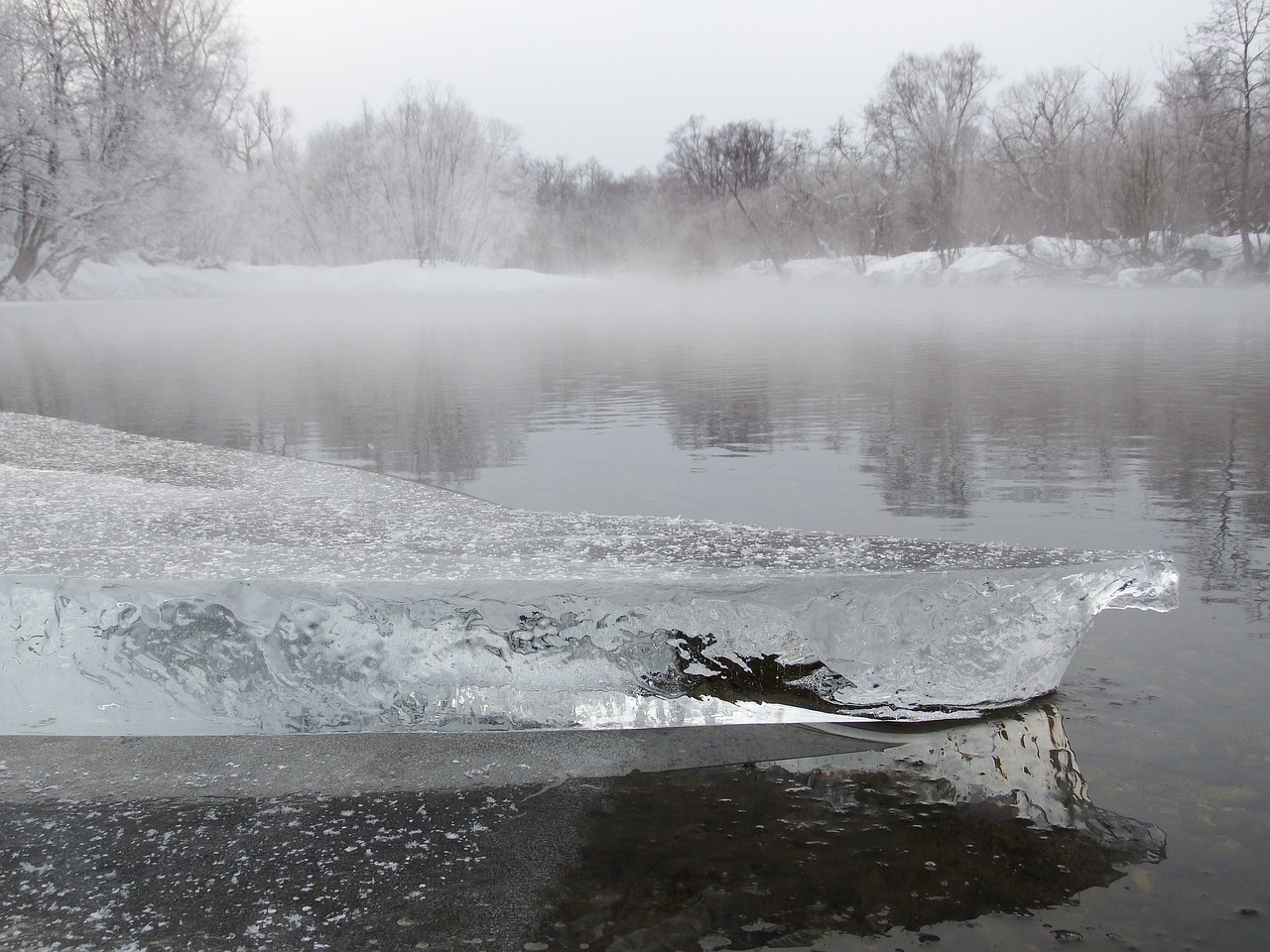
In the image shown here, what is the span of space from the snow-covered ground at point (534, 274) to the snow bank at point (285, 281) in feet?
0.11

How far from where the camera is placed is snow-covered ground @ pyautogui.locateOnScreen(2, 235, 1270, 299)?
98.3 ft

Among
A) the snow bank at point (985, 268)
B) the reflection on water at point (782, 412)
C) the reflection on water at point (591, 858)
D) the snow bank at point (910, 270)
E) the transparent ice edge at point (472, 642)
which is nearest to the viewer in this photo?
the reflection on water at point (591, 858)

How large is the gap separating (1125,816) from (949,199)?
1651 inches

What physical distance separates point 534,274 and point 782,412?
3598cm

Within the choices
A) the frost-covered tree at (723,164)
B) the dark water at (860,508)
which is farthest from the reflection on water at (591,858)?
the frost-covered tree at (723,164)

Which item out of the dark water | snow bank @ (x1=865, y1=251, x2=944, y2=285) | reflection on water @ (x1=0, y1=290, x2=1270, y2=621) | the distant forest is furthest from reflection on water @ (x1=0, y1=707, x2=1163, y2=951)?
snow bank @ (x1=865, y1=251, x2=944, y2=285)

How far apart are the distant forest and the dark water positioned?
13.8m

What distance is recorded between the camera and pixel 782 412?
8094 mm

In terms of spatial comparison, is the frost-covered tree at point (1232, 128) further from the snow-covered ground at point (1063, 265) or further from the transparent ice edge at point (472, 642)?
the transparent ice edge at point (472, 642)

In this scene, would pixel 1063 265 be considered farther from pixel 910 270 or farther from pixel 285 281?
pixel 285 281

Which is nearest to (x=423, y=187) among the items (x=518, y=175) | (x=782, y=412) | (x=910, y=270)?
(x=518, y=175)

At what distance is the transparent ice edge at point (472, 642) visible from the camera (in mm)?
2363

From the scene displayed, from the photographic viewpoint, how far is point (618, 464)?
614 centimetres

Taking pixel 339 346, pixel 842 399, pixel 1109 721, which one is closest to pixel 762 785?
pixel 1109 721
